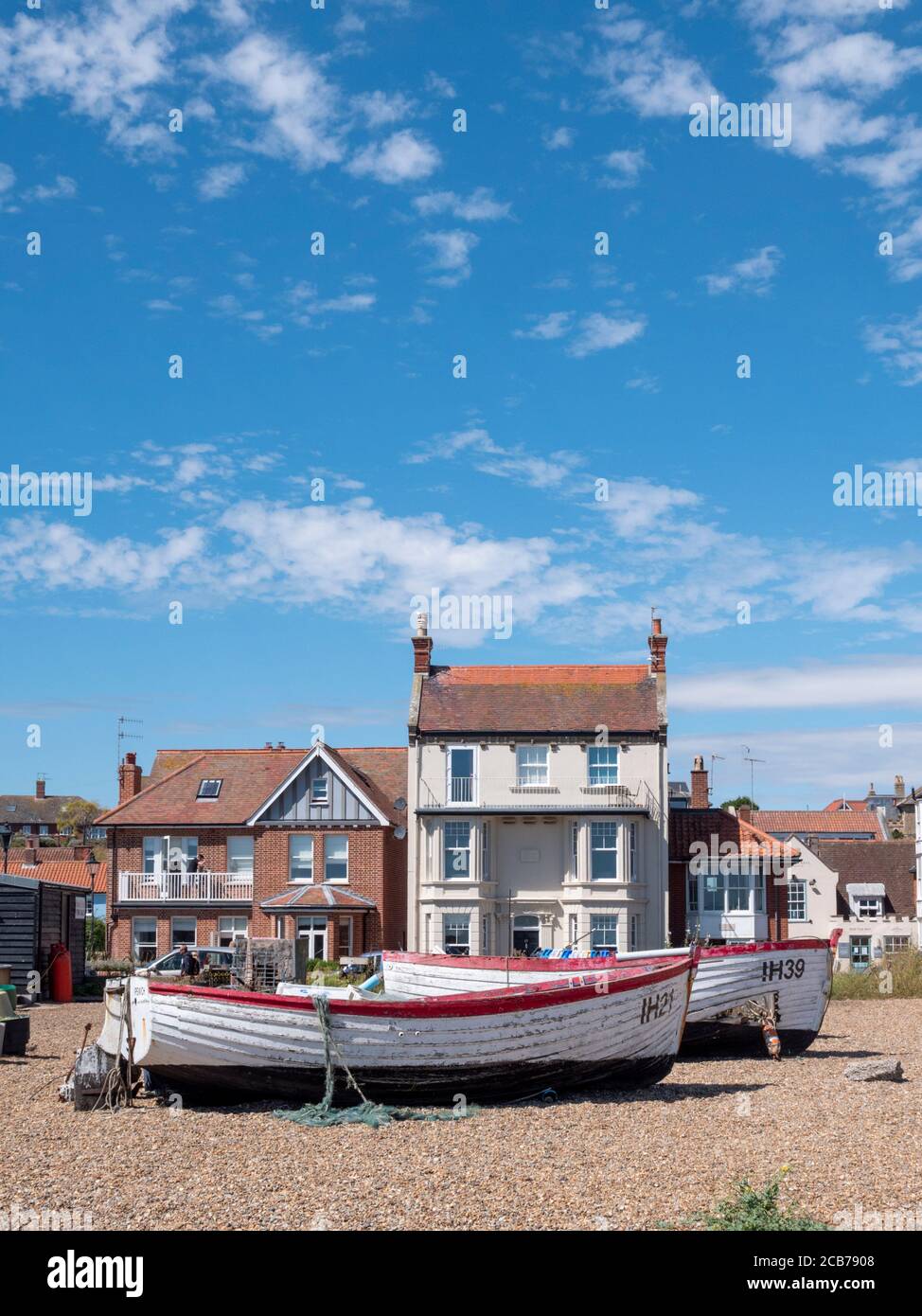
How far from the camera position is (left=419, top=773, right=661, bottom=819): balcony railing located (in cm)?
4397

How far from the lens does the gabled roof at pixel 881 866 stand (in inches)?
2297

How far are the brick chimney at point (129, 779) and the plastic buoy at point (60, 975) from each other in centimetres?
1565

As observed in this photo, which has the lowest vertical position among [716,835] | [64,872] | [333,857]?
[64,872]

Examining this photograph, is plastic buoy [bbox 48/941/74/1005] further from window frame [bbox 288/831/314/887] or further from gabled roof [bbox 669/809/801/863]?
gabled roof [bbox 669/809/801/863]

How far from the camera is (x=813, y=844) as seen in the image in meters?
56.7

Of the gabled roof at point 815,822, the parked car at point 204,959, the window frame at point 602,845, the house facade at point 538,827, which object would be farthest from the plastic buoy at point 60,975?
the gabled roof at point 815,822

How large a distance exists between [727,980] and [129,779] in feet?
111

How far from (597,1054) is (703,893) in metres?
27.5

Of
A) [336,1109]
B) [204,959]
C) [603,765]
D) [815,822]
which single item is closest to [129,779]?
[204,959]

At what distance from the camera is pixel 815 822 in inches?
4021

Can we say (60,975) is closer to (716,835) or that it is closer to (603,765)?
(603,765)

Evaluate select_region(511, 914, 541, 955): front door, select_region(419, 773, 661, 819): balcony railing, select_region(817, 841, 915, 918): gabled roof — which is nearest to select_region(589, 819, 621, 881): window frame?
select_region(419, 773, 661, 819): balcony railing

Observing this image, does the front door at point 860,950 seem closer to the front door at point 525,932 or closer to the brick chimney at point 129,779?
the front door at point 525,932
